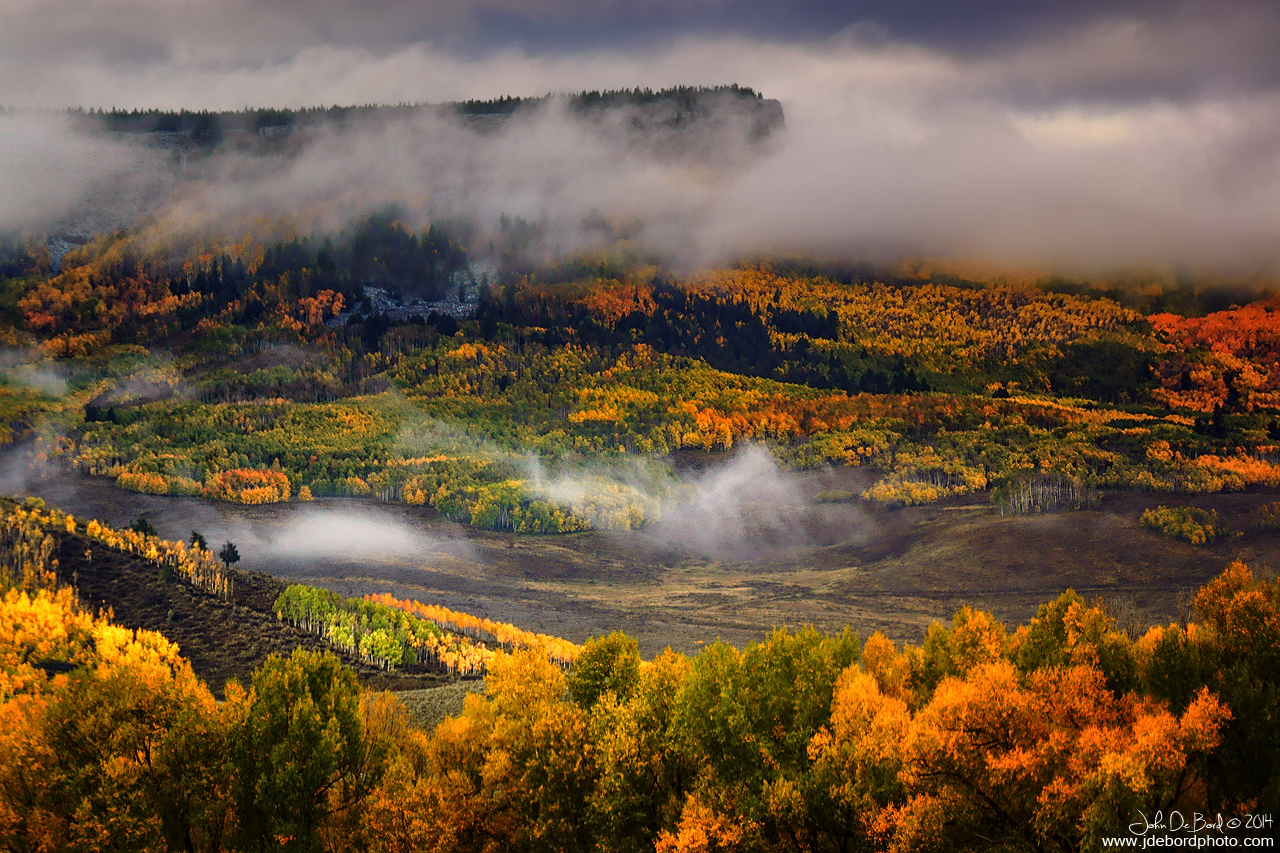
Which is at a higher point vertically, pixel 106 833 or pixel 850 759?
pixel 850 759

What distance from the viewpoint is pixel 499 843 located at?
62406 millimetres

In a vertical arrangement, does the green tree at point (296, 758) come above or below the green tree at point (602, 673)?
below

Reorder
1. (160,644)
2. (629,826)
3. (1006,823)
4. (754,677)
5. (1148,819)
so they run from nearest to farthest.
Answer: (1148,819)
(1006,823)
(629,826)
(754,677)
(160,644)

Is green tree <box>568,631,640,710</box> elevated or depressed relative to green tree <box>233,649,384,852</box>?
elevated

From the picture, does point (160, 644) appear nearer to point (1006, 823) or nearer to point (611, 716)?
point (611, 716)

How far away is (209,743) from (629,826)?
25502mm

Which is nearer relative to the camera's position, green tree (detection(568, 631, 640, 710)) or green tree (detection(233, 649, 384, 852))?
green tree (detection(233, 649, 384, 852))

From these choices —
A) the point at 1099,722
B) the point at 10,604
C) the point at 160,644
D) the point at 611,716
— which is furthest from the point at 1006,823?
the point at 10,604

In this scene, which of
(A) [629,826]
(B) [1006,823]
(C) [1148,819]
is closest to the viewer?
(C) [1148,819]

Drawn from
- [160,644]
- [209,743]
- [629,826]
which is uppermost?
[209,743]

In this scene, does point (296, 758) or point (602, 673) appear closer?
point (296, 758)

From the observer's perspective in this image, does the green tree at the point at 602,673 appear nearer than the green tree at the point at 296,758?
No

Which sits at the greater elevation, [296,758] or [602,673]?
[602,673]

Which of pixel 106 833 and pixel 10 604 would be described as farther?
pixel 10 604
